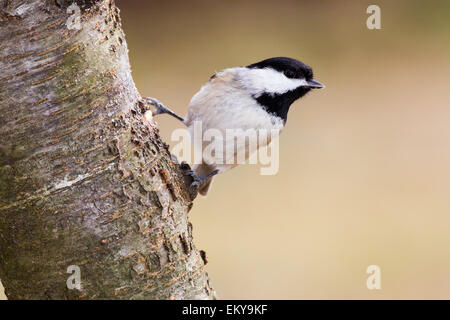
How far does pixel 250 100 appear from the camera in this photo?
1.46 metres

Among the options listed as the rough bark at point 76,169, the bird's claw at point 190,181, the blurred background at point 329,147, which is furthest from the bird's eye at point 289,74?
the blurred background at point 329,147

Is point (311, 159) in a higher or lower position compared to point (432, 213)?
higher

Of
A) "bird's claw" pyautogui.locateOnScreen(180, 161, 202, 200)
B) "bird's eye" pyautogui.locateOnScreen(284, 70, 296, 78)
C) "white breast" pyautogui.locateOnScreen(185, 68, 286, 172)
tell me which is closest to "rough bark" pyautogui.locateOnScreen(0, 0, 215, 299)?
"bird's claw" pyautogui.locateOnScreen(180, 161, 202, 200)

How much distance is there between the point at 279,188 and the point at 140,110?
2649 mm

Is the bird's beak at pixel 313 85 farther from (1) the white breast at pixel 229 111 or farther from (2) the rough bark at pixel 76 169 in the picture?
(2) the rough bark at pixel 76 169

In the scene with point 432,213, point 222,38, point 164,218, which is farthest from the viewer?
point 222,38

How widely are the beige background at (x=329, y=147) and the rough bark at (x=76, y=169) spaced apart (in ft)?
6.82

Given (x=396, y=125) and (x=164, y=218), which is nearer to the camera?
(x=164, y=218)

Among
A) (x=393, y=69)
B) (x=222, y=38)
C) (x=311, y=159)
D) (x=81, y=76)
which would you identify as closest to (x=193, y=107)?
(x=81, y=76)

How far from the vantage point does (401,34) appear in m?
4.18

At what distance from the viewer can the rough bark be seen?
31.2 inches

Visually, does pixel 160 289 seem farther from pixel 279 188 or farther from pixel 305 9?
pixel 305 9

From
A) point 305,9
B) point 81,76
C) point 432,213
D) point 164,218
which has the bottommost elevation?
point 432,213

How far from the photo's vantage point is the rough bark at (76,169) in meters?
0.79
